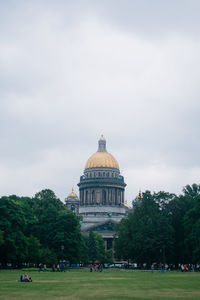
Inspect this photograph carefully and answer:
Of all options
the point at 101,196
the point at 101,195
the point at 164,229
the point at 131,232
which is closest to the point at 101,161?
the point at 101,195

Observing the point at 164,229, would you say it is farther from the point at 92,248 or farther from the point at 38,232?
the point at 92,248

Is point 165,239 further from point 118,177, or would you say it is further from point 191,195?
point 118,177

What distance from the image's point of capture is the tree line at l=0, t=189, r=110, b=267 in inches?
3366

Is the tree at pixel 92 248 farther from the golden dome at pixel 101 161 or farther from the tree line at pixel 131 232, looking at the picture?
the golden dome at pixel 101 161

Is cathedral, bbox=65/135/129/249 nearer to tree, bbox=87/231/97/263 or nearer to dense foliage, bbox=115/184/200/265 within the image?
tree, bbox=87/231/97/263

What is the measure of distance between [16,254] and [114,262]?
9090cm

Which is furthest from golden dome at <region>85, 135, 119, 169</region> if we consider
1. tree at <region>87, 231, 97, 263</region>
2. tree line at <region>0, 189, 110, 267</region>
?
tree line at <region>0, 189, 110, 267</region>

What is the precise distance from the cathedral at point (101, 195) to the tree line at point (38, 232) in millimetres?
56162

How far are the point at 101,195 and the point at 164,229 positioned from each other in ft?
315

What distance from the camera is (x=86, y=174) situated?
19250 centimetres

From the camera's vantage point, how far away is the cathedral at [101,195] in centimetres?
18612

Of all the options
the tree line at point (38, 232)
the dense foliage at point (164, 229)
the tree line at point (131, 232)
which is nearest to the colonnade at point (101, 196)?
the tree line at point (38, 232)

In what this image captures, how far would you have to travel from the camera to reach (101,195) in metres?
189

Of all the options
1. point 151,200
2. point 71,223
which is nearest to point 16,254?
point 71,223
